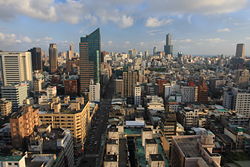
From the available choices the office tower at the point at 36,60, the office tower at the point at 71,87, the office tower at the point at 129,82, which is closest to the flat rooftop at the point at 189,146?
the office tower at the point at 129,82

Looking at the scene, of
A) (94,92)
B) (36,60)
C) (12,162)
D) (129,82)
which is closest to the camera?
(12,162)

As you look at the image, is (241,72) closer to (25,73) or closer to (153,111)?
(153,111)

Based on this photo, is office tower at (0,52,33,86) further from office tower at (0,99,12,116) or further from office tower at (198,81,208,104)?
office tower at (198,81,208,104)

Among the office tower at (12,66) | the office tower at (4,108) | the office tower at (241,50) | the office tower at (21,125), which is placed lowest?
the office tower at (4,108)

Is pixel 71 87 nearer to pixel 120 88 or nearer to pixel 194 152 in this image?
pixel 120 88

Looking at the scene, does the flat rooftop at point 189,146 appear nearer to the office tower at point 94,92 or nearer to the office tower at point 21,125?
the office tower at point 21,125

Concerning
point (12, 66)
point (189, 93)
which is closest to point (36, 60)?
point (12, 66)

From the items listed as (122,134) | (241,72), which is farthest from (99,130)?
(241,72)
